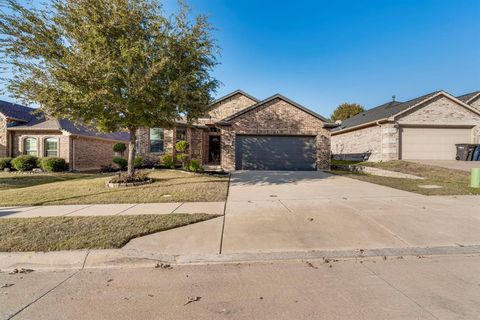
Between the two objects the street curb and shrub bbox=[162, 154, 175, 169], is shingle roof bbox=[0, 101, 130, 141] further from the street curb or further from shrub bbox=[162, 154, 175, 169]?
the street curb

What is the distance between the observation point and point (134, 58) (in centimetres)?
768

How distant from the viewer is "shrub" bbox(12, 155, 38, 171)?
1437 centimetres

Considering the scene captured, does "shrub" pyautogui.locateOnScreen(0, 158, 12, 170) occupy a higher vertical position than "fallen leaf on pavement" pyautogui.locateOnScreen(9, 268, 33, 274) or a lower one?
higher

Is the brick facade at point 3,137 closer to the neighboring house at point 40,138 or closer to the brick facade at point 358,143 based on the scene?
the neighboring house at point 40,138

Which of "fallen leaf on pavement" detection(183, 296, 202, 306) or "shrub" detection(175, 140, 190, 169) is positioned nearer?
"fallen leaf on pavement" detection(183, 296, 202, 306)

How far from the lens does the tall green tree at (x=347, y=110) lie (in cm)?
4216

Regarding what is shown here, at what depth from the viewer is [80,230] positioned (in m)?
4.17

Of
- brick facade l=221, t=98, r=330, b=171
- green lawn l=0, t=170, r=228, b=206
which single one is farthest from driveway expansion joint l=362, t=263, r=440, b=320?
brick facade l=221, t=98, r=330, b=171

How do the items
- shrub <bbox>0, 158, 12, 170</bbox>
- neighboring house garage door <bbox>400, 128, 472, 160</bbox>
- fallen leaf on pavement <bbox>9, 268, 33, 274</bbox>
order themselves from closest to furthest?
fallen leaf on pavement <bbox>9, 268, 33, 274</bbox>
shrub <bbox>0, 158, 12, 170</bbox>
neighboring house garage door <bbox>400, 128, 472, 160</bbox>

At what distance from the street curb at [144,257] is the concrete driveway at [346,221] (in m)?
0.16

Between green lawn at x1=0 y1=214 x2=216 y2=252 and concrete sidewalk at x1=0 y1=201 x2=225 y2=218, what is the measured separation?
0.37 meters

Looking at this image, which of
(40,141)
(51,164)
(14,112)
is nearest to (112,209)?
(51,164)

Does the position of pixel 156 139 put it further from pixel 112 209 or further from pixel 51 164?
pixel 112 209

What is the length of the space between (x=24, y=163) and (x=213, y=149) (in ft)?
41.7
